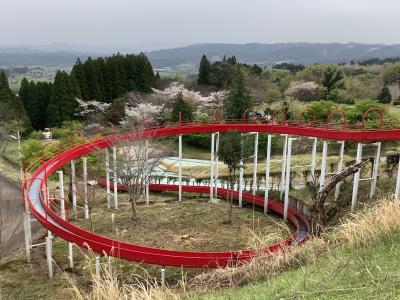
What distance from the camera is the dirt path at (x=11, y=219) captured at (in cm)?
1756

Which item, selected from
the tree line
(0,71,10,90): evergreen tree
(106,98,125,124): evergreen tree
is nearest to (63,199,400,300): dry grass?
(106,98,125,124): evergreen tree

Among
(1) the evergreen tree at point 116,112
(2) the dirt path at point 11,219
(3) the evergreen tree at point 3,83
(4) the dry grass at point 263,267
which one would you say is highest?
(3) the evergreen tree at point 3,83

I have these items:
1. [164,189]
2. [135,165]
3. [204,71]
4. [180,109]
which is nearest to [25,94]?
[180,109]

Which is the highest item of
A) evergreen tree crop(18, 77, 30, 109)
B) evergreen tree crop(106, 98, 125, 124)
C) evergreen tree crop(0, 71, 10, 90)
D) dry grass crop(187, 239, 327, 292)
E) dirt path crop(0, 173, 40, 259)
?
evergreen tree crop(0, 71, 10, 90)

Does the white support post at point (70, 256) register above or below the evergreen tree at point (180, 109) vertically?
below

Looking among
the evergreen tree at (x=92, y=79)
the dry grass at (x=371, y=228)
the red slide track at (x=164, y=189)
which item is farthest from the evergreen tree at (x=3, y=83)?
the dry grass at (x=371, y=228)

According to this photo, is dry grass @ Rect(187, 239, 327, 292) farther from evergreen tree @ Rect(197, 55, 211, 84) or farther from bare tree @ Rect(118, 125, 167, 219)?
evergreen tree @ Rect(197, 55, 211, 84)

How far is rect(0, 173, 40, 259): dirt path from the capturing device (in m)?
17.6

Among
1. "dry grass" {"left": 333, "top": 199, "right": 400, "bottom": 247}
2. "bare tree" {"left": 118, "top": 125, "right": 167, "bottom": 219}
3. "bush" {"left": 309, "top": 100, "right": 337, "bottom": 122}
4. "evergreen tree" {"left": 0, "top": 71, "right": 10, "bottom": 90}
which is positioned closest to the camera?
"dry grass" {"left": 333, "top": 199, "right": 400, "bottom": 247}

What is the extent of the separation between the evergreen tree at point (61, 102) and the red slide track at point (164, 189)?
65.9 feet

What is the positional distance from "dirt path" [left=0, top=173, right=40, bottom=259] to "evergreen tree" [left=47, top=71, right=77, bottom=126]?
15.7 m

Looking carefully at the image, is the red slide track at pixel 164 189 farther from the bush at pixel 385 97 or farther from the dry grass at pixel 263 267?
the bush at pixel 385 97

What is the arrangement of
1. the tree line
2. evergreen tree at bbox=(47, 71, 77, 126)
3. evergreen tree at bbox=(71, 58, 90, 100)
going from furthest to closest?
1. evergreen tree at bbox=(71, 58, 90, 100)
2. the tree line
3. evergreen tree at bbox=(47, 71, 77, 126)

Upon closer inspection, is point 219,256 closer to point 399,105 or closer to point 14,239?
point 14,239
